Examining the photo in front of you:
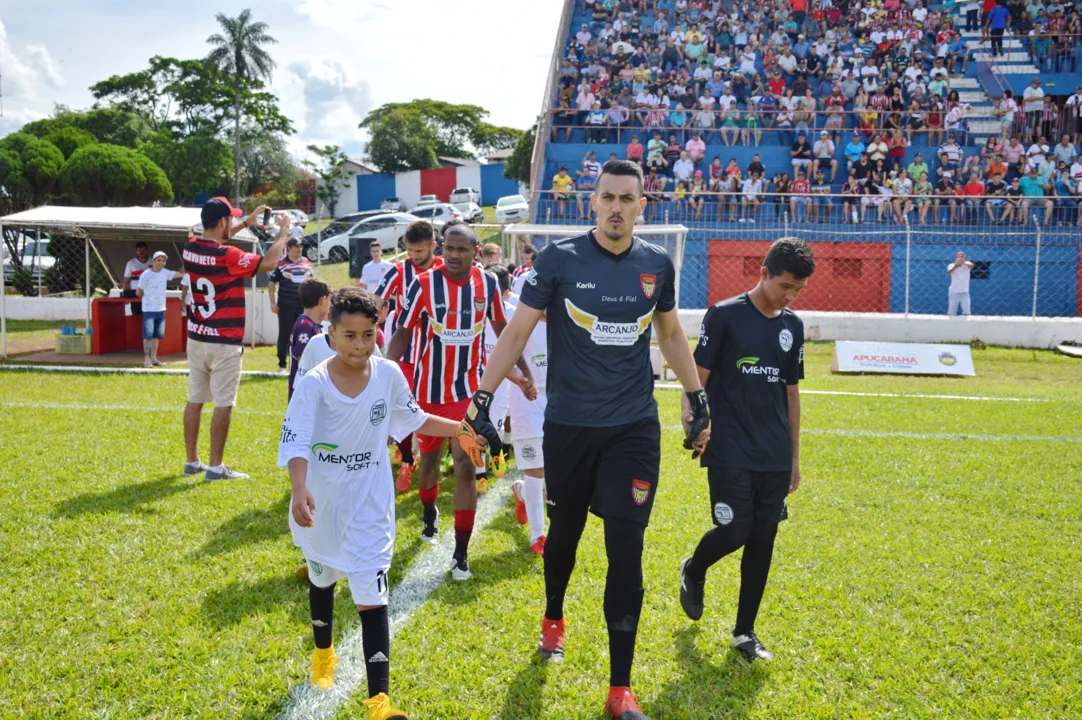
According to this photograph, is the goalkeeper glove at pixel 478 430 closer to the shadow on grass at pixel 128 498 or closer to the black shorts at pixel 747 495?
the black shorts at pixel 747 495

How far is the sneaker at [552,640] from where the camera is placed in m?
4.08

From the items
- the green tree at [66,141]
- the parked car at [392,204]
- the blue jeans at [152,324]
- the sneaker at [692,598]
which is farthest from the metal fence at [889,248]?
the parked car at [392,204]

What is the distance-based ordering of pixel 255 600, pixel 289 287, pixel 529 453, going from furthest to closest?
pixel 289 287 → pixel 529 453 → pixel 255 600

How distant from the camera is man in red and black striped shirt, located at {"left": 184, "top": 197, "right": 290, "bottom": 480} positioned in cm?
709

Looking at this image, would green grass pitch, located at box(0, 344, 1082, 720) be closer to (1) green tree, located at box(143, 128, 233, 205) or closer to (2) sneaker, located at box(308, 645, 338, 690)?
(2) sneaker, located at box(308, 645, 338, 690)

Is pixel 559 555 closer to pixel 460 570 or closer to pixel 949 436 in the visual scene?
pixel 460 570

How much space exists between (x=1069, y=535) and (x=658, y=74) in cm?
2297

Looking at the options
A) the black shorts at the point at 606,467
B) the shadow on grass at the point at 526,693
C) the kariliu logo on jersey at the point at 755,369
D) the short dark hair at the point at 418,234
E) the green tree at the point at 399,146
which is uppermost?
the green tree at the point at 399,146

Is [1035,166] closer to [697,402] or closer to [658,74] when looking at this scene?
[658,74]

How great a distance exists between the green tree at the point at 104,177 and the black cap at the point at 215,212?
25.1 m

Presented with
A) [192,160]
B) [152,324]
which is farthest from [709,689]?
[192,160]

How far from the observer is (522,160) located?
5153 cm

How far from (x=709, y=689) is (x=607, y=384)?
1.44 m

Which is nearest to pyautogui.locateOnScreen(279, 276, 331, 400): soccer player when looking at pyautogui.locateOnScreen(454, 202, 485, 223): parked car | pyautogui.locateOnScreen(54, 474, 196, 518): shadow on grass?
pyautogui.locateOnScreen(54, 474, 196, 518): shadow on grass
